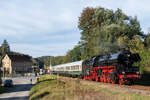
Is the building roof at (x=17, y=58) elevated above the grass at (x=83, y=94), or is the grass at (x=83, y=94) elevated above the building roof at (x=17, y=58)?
the building roof at (x=17, y=58)

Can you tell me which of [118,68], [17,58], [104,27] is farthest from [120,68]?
[17,58]

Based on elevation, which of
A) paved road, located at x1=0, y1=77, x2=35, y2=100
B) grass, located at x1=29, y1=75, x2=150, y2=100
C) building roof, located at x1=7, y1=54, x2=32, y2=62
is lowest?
paved road, located at x1=0, y1=77, x2=35, y2=100

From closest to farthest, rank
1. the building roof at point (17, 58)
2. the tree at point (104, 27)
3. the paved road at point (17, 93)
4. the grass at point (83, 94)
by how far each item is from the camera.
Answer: the grass at point (83, 94)
the paved road at point (17, 93)
the tree at point (104, 27)
the building roof at point (17, 58)

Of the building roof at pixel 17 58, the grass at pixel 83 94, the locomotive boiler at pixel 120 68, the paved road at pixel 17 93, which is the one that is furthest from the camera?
the building roof at pixel 17 58

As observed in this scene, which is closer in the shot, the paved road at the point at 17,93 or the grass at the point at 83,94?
the grass at the point at 83,94

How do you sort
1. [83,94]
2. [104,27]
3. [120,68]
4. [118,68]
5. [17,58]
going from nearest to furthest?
[83,94], [120,68], [118,68], [104,27], [17,58]

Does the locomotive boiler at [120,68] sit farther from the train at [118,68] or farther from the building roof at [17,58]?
the building roof at [17,58]

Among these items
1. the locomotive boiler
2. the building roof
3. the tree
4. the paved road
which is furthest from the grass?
the building roof

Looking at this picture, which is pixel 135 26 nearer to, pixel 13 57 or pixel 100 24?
pixel 100 24

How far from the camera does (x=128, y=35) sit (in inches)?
1925

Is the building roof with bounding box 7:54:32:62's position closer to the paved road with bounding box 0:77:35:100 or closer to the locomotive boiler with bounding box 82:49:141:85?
the paved road with bounding box 0:77:35:100

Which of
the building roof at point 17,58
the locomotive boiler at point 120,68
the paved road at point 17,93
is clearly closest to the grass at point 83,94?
the locomotive boiler at point 120,68

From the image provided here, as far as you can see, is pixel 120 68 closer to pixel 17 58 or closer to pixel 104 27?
pixel 104 27

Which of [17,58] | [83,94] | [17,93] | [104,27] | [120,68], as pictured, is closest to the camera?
[83,94]
